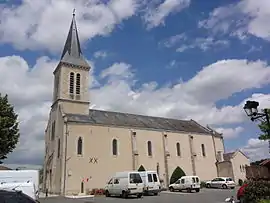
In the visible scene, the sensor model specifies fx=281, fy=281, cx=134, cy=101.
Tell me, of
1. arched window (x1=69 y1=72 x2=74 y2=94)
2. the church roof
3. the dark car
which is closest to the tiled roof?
the church roof

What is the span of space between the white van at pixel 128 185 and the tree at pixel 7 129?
408 inches

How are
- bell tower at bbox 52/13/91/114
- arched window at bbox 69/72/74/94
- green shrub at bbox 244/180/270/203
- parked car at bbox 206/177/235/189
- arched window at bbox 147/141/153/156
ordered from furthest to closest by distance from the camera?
arched window at bbox 147/141/153/156 < arched window at bbox 69/72/74/94 < bell tower at bbox 52/13/91/114 < parked car at bbox 206/177/235/189 < green shrub at bbox 244/180/270/203

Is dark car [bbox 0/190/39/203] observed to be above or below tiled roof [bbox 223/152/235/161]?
below

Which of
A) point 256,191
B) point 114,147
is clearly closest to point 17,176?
point 256,191

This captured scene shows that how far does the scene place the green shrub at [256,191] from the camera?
12383 mm

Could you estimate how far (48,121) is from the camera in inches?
1684

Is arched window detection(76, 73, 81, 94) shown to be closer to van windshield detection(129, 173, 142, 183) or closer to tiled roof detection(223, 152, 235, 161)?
van windshield detection(129, 173, 142, 183)

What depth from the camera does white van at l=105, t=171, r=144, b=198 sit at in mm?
26109

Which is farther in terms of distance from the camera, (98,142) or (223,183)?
(223,183)

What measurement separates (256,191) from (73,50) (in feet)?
120

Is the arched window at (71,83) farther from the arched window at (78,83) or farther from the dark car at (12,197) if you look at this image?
the dark car at (12,197)

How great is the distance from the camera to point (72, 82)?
134ft

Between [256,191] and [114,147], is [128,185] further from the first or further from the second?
[256,191]

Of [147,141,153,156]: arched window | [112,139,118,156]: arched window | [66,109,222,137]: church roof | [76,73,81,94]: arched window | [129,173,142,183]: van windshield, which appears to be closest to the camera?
[129,173,142,183]: van windshield
